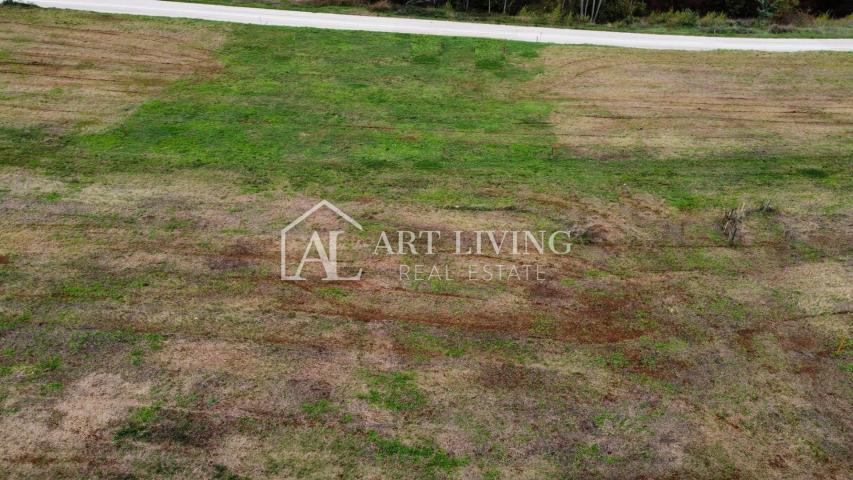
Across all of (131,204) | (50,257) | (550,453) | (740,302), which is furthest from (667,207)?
(50,257)

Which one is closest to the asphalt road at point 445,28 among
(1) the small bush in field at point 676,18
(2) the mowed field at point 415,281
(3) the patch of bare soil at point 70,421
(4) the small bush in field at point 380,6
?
(4) the small bush in field at point 380,6

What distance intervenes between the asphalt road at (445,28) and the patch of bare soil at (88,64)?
1.61m

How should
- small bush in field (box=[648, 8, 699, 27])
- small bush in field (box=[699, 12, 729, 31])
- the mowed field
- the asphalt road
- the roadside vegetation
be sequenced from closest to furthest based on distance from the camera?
1. the mowed field
2. the asphalt road
3. the roadside vegetation
4. small bush in field (box=[699, 12, 729, 31])
5. small bush in field (box=[648, 8, 699, 27])

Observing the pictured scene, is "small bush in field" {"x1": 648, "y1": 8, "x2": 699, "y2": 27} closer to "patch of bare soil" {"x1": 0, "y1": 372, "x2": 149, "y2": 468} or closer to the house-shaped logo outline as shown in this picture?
the house-shaped logo outline

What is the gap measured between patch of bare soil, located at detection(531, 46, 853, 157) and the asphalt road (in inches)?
50.7

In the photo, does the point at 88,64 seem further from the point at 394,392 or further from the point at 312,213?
the point at 394,392

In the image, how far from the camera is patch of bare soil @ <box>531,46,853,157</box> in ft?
57.9

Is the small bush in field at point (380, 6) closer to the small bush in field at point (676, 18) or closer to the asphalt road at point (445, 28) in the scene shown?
the asphalt road at point (445, 28)

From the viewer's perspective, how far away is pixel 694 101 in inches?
781

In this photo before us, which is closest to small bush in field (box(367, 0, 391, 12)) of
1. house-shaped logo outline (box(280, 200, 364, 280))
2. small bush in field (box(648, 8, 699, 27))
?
small bush in field (box(648, 8, 699, 27))

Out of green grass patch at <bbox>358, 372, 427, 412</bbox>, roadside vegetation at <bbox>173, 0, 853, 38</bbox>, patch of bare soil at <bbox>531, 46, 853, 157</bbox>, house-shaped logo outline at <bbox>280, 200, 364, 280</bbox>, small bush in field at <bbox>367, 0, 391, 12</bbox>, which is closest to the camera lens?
green grass patch at <bbox>358, 372, 427, 412</bbox>

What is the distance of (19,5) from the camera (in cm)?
2422

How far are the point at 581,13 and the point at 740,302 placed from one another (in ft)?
63.9

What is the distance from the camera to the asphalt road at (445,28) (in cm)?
2427
